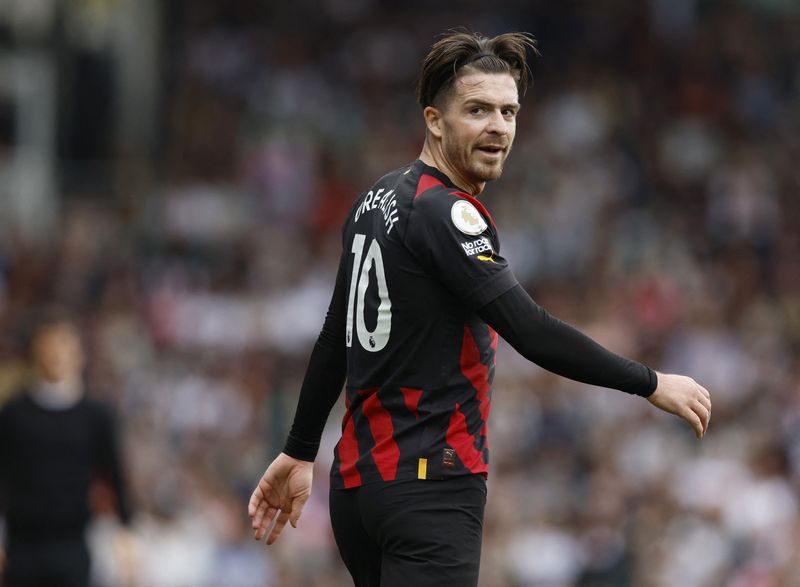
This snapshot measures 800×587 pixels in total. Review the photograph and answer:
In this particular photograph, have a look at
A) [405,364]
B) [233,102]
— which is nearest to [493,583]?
[405,364]

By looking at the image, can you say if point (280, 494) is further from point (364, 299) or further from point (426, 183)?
point (426, 183)

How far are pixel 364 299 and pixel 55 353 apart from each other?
11.1ft

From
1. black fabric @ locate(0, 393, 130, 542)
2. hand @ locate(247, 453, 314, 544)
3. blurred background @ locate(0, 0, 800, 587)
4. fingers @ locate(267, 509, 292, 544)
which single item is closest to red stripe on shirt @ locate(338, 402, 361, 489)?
hand @ locate(247, 453, 314, 544)

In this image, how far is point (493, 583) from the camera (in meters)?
10.8

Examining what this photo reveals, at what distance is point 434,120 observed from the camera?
4801mm

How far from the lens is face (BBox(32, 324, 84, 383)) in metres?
7.71

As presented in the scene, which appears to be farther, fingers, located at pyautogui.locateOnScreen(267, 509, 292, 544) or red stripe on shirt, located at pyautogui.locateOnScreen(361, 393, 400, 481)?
fingers, located at pyautogui.locateOnScreen(267, 509, 292, 544)

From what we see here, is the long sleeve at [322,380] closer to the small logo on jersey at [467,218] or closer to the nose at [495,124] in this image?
the small logo on jersey at [467,218]

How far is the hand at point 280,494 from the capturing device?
5.19m

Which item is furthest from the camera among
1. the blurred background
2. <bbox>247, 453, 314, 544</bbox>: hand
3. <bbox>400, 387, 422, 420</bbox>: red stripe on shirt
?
the blurred background

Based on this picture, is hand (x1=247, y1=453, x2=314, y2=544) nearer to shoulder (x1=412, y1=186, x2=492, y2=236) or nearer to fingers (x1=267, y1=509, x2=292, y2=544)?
fingers (x1=267, y1=509, x2=292, y2=544)

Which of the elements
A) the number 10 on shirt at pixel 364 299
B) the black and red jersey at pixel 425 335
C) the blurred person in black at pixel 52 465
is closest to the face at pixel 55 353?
the blurred person in black at pixel 52 465

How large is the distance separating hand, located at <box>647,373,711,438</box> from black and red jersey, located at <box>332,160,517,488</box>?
1.78 ft

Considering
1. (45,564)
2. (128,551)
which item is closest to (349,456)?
(45,564)
